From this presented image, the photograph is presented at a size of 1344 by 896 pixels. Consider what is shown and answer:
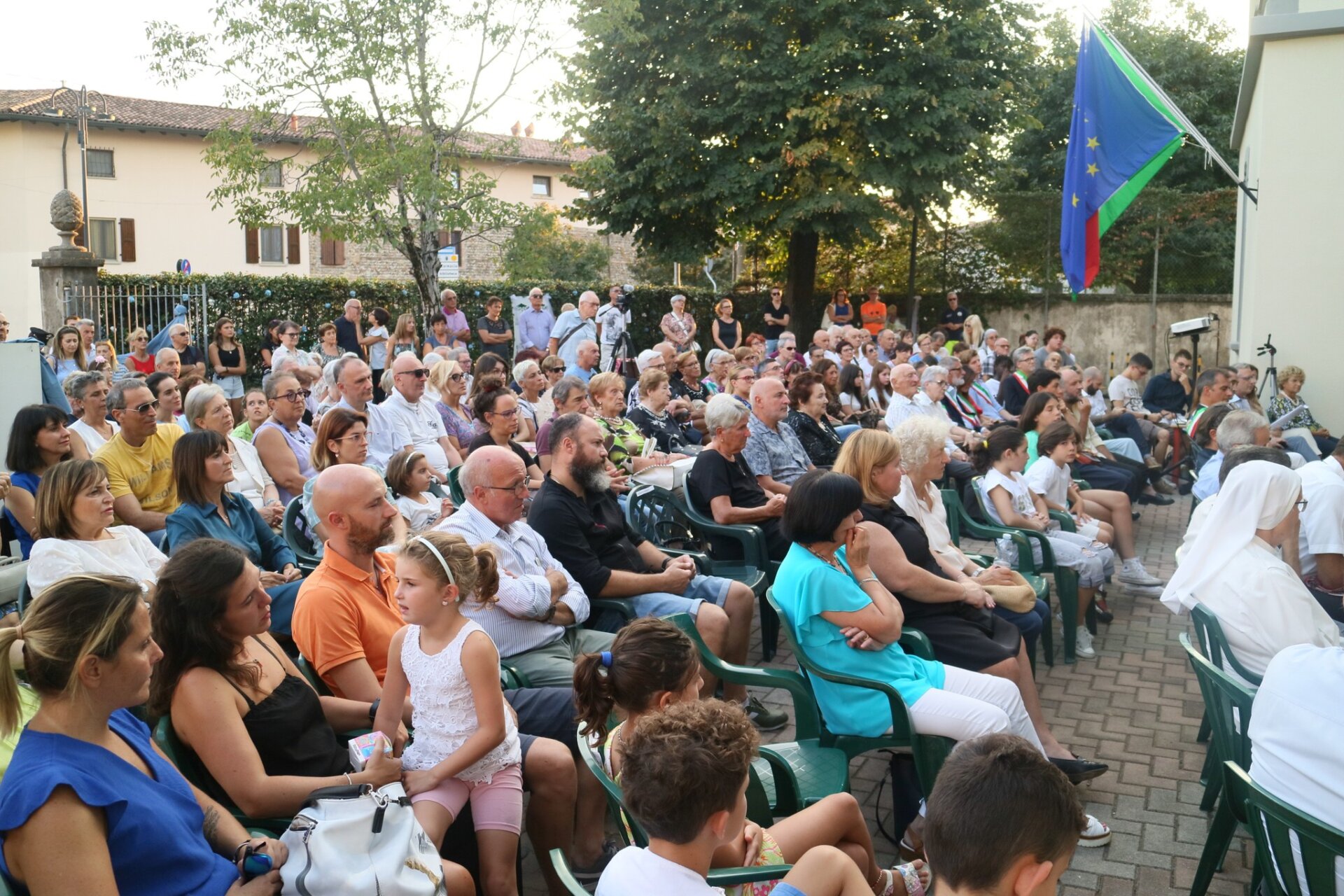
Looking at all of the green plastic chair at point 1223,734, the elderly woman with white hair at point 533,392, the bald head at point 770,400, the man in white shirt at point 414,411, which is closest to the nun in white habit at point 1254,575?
the green plastic chair at point 1223,734

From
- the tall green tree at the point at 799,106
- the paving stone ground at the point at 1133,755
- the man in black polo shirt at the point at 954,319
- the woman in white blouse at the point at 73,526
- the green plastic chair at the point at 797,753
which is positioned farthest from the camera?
the man in black polo shirt at the point at 954,319

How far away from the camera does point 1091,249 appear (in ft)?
44.3

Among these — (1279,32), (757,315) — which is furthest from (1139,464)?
(757,315)

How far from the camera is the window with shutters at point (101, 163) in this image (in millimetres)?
34500

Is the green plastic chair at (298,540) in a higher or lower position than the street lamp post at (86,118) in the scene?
lower

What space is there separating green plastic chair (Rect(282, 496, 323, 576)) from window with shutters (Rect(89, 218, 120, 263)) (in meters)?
33.5

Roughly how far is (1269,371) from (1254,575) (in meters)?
8.51

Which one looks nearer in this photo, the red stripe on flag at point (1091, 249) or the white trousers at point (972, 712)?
the white trousers at point (972, 712)

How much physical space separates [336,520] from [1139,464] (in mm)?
7934

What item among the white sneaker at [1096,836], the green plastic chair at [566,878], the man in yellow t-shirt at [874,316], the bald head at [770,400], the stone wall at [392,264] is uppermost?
the stone wall at [392,264]

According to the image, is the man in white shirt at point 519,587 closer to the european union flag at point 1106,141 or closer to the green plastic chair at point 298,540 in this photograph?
the green plastic chair at point 298,540

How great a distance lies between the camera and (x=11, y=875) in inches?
87.7

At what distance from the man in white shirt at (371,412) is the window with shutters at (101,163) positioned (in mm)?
32409

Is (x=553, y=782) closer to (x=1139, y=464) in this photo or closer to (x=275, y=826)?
(x=275, y=826)
